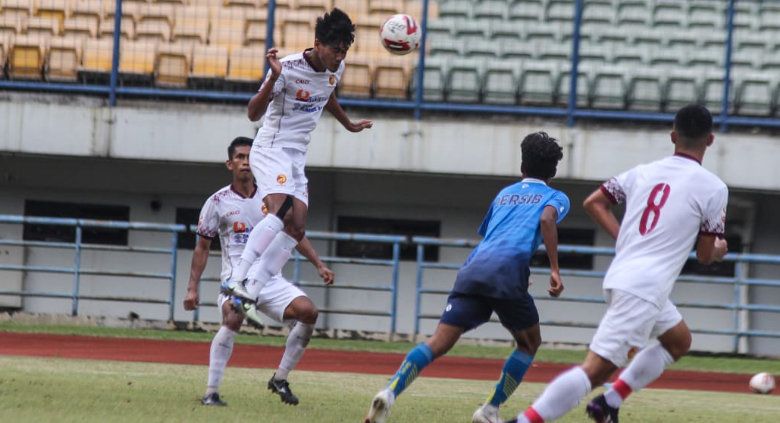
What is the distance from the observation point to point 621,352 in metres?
7.02

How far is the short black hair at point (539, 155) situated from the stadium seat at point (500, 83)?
11.6 m

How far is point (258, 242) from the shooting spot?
9359 millimetres

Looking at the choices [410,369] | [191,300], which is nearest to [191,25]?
[191,300]

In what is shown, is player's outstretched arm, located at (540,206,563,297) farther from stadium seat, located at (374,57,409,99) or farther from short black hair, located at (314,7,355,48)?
stadium seat, located at (374,57,409,99)

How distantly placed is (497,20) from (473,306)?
13756 mm

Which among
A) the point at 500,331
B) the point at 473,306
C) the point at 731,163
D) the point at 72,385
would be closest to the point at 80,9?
the point at 500,331

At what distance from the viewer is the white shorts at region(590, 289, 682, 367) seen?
23.0 feet

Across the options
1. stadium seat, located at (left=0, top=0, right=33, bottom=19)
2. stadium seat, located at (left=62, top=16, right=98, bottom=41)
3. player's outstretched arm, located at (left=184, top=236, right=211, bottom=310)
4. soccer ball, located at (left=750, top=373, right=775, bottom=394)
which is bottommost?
soccer ball, located at (left=750, top=373, right=775, bottom=394)

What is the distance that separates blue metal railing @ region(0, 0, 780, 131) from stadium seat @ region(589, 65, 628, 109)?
1.04 feet

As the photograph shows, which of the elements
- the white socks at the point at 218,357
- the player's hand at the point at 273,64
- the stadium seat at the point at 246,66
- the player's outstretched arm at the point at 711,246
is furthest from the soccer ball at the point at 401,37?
the stadium seat at the point at 246,66

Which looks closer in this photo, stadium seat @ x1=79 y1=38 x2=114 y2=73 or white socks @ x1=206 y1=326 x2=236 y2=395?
white socks @ x1=206 y1=326 x2=236 y2=395

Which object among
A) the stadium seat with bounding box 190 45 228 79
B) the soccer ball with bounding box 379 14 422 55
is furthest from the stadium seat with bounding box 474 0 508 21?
the soccer ball with bounding box 379 14 422 55

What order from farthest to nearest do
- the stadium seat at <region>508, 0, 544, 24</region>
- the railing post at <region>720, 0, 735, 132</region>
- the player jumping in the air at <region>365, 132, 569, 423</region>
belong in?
the stadium seat at <region>508, 0, 544, 24</region> < the railing post at <region>720, 0, 735, 132</region> < the player jumping in the air at <region>365, 132, 569, 423</region>

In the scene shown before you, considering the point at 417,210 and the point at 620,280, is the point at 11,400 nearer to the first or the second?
the point at 620,280
